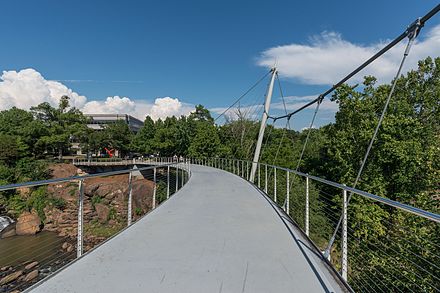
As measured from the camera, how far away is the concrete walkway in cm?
227

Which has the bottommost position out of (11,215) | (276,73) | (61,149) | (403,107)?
(11,215)

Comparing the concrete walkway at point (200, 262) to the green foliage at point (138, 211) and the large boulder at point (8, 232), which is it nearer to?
the green foliage at point (138, 211)

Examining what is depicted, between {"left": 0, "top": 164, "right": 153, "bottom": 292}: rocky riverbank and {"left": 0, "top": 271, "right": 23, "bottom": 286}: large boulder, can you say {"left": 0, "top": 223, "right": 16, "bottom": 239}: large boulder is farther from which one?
{"left": 0, "top": 271, "right": 23, "bottom": 286}: large boulder

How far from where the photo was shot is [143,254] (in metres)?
2.95

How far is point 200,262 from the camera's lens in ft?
9.04

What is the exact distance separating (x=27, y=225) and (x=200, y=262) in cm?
2718

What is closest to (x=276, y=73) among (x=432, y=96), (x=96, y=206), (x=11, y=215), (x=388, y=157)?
(x=388, y=157)

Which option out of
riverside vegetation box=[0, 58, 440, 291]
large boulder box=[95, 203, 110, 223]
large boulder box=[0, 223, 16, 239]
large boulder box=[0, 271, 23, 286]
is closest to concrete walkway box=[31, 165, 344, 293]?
riverside vegetation box=[0, 58, 440, 291]

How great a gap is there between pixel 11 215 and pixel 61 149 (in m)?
22.0

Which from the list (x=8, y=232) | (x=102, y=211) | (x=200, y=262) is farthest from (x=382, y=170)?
(x=8, y=232)

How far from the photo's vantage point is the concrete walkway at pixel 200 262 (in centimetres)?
227

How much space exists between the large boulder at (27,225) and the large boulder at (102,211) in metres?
4.80

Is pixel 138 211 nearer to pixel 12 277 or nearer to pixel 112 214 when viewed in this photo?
pixel 112 214

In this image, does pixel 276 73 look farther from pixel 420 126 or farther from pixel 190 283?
pixel 190 283
